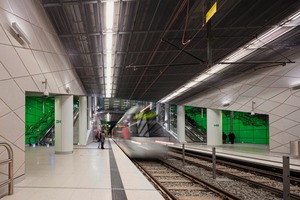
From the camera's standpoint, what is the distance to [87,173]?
9.02 m

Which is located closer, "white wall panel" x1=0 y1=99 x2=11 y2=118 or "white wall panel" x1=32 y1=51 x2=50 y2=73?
"white wall panel" x1=0 y1=99 x2=11 y2=118

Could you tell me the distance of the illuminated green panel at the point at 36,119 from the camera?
2756 cm

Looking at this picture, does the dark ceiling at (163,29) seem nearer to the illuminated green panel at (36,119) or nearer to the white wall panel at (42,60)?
the white wall panel at (42,60)

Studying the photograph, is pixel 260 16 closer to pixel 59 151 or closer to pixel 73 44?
pixel 73 44

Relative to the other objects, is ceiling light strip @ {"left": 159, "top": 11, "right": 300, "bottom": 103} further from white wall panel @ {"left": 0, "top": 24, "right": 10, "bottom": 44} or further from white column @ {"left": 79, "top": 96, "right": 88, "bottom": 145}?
white column @ {"left": 79, "top": 96, "right": 88, "bottom": 145}

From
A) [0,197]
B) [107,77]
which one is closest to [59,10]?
[0,197]

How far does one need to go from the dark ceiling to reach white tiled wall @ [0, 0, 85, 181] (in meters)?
0.66

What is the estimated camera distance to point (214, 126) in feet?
81.7

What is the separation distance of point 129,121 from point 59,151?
442 centimetres

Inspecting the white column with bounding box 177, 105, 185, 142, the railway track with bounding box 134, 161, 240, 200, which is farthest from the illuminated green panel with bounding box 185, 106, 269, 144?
the railway track with bounding box 134, 161, 240, 200

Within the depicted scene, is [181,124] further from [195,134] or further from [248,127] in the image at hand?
[248,127]

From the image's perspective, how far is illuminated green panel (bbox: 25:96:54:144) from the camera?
2756 centimetres

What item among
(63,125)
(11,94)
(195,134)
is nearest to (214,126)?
(195,134)

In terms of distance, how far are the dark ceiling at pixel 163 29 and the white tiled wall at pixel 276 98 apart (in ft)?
2.82
